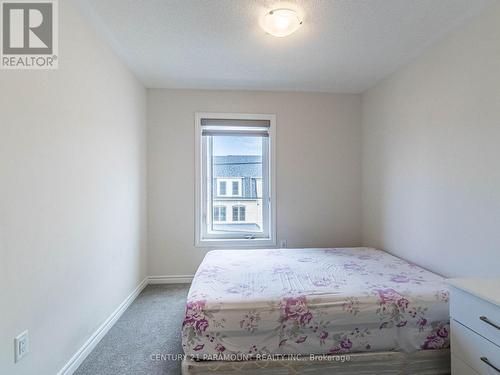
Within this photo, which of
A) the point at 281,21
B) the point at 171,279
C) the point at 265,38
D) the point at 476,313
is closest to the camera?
the point at 476,313

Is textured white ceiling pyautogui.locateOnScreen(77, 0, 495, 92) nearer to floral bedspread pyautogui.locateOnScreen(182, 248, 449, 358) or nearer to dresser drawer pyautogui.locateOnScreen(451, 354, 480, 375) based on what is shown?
floral bedspread pyautogui.locateOnScreen(182, 248, 449, 358)

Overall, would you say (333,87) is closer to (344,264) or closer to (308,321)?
(344,264)

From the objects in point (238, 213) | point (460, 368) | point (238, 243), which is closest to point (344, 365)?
point (460, 368)

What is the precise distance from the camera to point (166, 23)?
2012mm

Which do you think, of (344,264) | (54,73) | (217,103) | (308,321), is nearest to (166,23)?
(54,73)

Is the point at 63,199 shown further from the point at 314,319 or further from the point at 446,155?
the point at 446,155

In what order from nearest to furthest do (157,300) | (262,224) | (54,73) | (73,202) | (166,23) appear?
(54,73), (73,202), (166,23), (157,300), (262,224)

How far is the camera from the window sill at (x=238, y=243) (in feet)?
11.1

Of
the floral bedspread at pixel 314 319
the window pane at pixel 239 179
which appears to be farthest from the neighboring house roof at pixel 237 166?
the floral bedspread at pixel 314 319

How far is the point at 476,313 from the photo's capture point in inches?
51.9

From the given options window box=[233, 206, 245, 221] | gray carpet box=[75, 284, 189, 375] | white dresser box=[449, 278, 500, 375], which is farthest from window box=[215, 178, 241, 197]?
white dresser box=[449, 278, 500, 375]

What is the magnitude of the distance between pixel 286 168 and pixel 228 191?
0.83m

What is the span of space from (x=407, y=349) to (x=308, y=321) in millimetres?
656

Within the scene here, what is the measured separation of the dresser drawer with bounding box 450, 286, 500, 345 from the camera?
1221 mm
